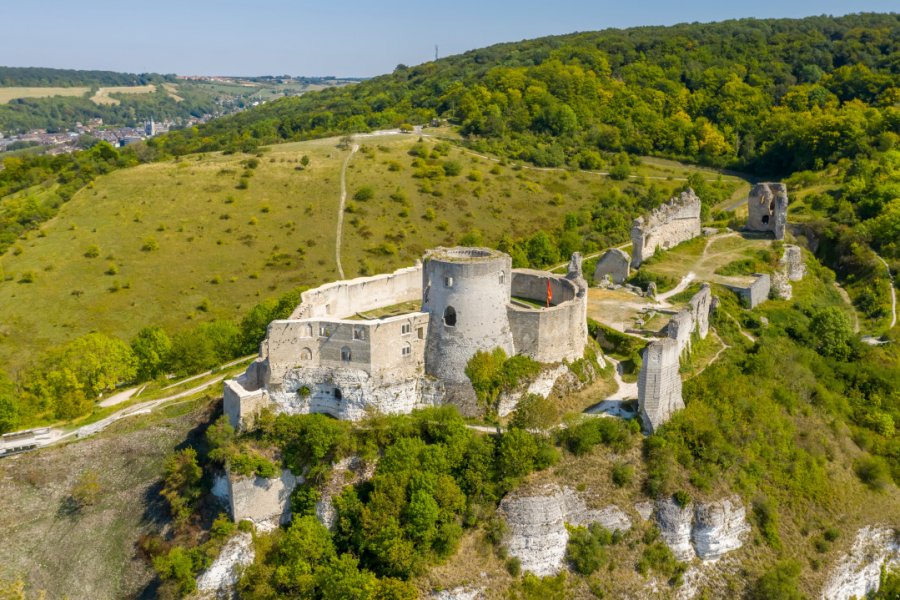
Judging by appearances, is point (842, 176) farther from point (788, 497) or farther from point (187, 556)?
point (187, 556)

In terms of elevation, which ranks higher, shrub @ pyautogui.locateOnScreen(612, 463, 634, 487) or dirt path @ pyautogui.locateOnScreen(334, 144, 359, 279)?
dirt path @ pyautogui.locateOnScreen(334, 144, 359, 279)

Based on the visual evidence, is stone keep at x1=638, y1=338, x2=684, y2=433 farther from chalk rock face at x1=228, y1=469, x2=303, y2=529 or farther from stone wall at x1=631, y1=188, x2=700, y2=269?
stone wall at x1=631, y1=188, x2=700, y2=269

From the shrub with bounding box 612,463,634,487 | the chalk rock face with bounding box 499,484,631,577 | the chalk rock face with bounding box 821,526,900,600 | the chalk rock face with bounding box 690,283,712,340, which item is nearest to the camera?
the chalk rock face with bounding box 499,484,631,577

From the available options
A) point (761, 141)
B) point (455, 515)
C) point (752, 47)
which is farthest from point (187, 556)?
point (752, 47)

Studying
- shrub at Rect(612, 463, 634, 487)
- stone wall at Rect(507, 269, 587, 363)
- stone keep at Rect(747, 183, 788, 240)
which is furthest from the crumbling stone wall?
stone keep at Rect(747, 183, 788, 240)

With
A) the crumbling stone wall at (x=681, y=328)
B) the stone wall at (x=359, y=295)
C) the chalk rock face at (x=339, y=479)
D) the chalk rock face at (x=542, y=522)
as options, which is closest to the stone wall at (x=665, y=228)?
the crumbling stone wall at (x=681, y=328)

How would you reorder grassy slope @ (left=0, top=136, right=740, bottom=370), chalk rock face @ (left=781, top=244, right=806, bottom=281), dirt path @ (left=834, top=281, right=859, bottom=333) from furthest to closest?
grassy slope @ (left=0, top=136, right=740, bottom=370)
chalk rock face @ (left=781, top=244, right=806, bottom=281)
dirt path @ (left=834, top=281, right=859, bottom=333)

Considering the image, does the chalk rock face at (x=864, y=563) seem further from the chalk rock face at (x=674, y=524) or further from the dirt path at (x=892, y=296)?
the dirt path at (x=892, y=296)
